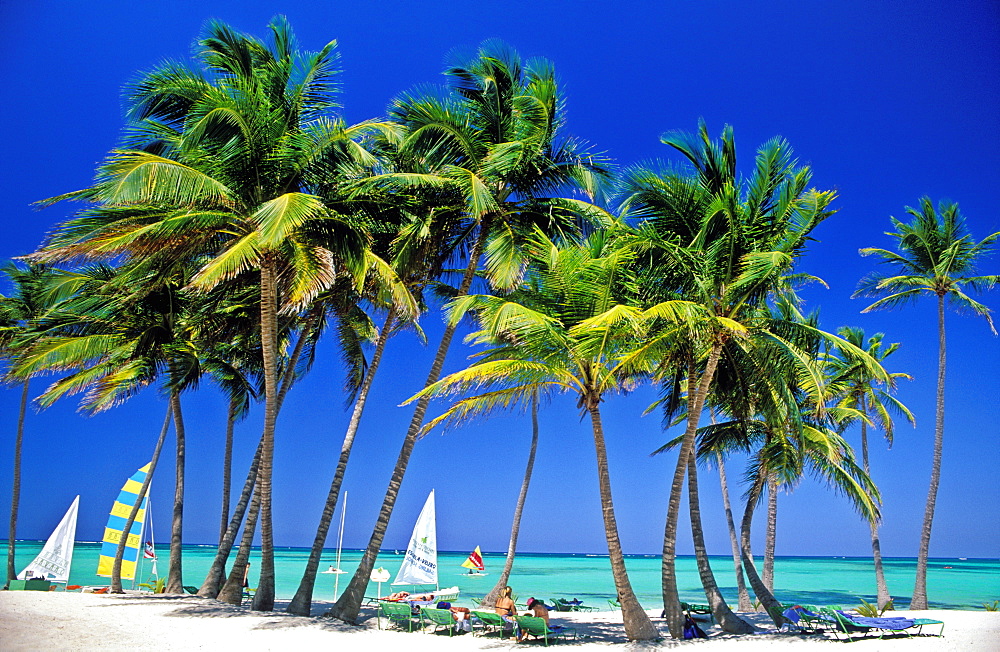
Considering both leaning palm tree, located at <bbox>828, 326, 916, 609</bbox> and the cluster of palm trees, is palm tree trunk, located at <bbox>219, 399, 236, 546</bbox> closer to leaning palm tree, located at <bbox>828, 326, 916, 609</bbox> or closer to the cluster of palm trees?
the cluster of palm trees

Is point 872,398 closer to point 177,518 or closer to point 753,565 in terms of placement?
point 753,565

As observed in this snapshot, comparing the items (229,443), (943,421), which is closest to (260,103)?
(229,443)

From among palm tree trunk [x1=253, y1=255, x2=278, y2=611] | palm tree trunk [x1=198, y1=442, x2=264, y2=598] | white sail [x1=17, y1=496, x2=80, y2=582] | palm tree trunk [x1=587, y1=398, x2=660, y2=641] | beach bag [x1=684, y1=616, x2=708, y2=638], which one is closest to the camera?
palm tree trunk [x1=587, y1=398, x2=660, y2=641]

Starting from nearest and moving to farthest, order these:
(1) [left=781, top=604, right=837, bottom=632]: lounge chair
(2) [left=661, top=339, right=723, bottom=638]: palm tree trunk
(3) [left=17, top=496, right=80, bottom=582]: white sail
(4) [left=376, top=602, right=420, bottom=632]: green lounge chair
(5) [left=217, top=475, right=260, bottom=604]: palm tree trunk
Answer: (2) [left=661, top=339, right=723, bottom=638]: palm tree trunk < (1) [left=781, top=604, right=837, bottom=632]: lounge chair < (4) [left=376, top=602, right=420, bottom=632]: green lounge chair < (5) [left=217, top=475, right=260, bottom=604]: palm tree trunk < (3) [left=17, top=496, right=80, bottom=582]: white sail

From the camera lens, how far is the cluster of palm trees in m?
11.7

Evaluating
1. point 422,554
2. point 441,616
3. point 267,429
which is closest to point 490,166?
point 267,429

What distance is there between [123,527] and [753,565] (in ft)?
62.6

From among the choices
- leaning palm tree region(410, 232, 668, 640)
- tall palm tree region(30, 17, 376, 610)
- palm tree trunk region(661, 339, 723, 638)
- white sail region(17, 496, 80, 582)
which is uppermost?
tall palm tree region(30, 17, 376, 610)

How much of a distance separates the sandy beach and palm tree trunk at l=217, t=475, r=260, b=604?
0.28m

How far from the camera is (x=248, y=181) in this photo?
13.0m


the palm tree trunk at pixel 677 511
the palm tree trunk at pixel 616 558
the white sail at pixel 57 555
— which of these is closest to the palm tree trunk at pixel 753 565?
the palm tree trunk at pixel 677 511

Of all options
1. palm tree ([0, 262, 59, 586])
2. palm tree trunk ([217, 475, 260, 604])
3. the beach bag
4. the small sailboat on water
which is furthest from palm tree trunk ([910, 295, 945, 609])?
Result: palm tree ([0, 262, 59, 586])

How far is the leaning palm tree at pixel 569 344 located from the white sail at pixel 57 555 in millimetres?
20589

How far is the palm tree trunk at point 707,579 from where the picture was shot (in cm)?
1295
